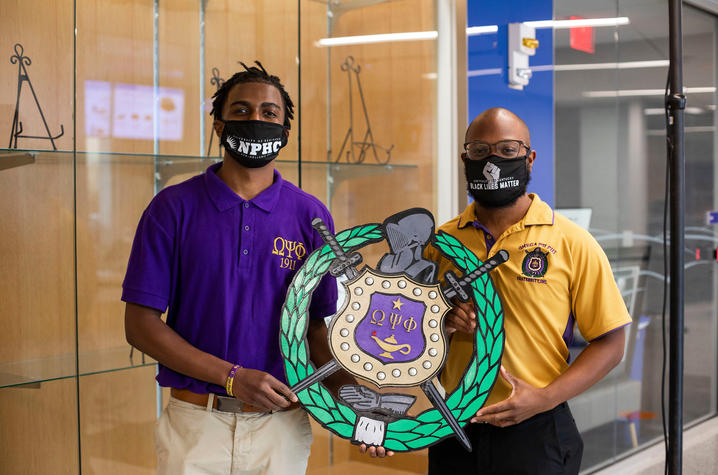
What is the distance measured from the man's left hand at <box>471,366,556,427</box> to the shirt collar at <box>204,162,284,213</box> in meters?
0.67

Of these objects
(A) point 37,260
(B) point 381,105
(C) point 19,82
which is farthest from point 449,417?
(B) point 381,105

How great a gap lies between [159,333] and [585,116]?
2.89m

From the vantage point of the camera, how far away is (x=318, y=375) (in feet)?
5.53

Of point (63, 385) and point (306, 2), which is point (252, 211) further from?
point (306, 2)

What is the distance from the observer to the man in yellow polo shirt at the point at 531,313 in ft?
5.94

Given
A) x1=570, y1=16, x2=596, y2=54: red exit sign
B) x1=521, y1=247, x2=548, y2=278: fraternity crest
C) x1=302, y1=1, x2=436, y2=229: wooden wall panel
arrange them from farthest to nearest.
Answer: x1=570, y1=16, x2=596, y2=54: red exit sign < x1=302, y1=1, x2=436, y2=229: wooden wall panel < x1=521, y1=247, x2=548, y2=278: fraternity crest

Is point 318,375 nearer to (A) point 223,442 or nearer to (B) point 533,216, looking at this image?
(A) point 223,442

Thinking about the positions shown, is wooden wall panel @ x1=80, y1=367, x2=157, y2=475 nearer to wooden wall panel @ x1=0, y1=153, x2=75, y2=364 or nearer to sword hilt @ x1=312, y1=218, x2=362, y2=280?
wooden wall panel @ x1=0, y1=153, x2=75, y2=364

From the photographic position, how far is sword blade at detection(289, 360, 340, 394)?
5.47 ft

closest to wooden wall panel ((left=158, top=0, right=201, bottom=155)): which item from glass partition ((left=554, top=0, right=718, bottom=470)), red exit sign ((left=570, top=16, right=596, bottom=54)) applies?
glass partition ((left=554, top=0, right=718, bottom=470))

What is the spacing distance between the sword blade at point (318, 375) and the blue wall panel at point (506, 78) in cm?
182

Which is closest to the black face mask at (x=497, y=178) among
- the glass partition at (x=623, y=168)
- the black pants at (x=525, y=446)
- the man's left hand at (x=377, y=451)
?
the black pants at (x=525, y=446)

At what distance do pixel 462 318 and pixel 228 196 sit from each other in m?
0.61

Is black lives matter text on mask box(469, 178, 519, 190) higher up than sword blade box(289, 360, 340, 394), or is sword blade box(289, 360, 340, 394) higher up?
black lives matter text on mask box(469, 178, 519, 190)
